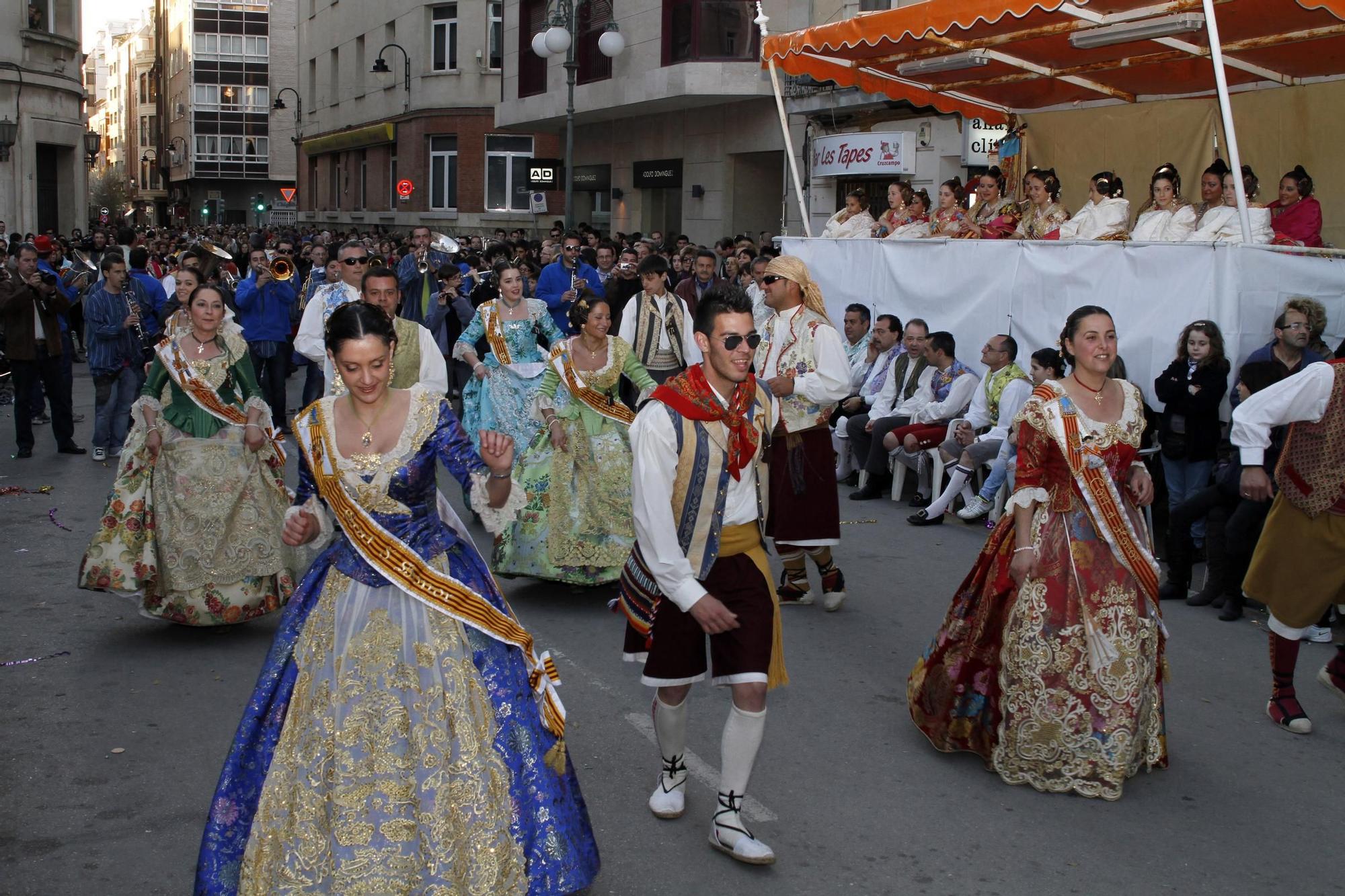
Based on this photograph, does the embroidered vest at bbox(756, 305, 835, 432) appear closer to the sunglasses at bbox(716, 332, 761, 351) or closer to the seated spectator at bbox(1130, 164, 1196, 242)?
the sunglasses at bbox(716, 332, 761, 351)

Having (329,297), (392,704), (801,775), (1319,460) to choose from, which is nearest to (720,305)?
(392,704)

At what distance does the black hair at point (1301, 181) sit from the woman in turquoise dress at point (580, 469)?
573cm

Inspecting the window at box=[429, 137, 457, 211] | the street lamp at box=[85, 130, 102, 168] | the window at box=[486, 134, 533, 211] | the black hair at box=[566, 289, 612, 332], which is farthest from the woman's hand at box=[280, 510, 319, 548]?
the street lamp at box=[85, 130, 102, 168]

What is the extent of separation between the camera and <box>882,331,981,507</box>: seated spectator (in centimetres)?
1069

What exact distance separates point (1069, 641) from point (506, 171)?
32.8 m

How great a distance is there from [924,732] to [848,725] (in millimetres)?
383

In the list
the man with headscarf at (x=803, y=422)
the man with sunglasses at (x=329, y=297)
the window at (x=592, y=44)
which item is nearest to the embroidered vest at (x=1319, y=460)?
the man with headscarf at (x=803, y=422)

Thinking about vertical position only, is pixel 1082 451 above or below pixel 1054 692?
above

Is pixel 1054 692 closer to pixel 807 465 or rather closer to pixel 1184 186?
pixel 807 465

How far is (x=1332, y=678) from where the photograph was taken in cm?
583

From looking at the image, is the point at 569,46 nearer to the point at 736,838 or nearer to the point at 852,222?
the point at 852,222

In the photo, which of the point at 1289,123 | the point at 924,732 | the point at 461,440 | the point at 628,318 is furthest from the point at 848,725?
the point at 1289,123

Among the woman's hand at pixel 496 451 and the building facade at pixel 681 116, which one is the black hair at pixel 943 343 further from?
the building facade at pixel 681 116

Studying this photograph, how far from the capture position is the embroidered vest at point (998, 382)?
10234 millimetres
